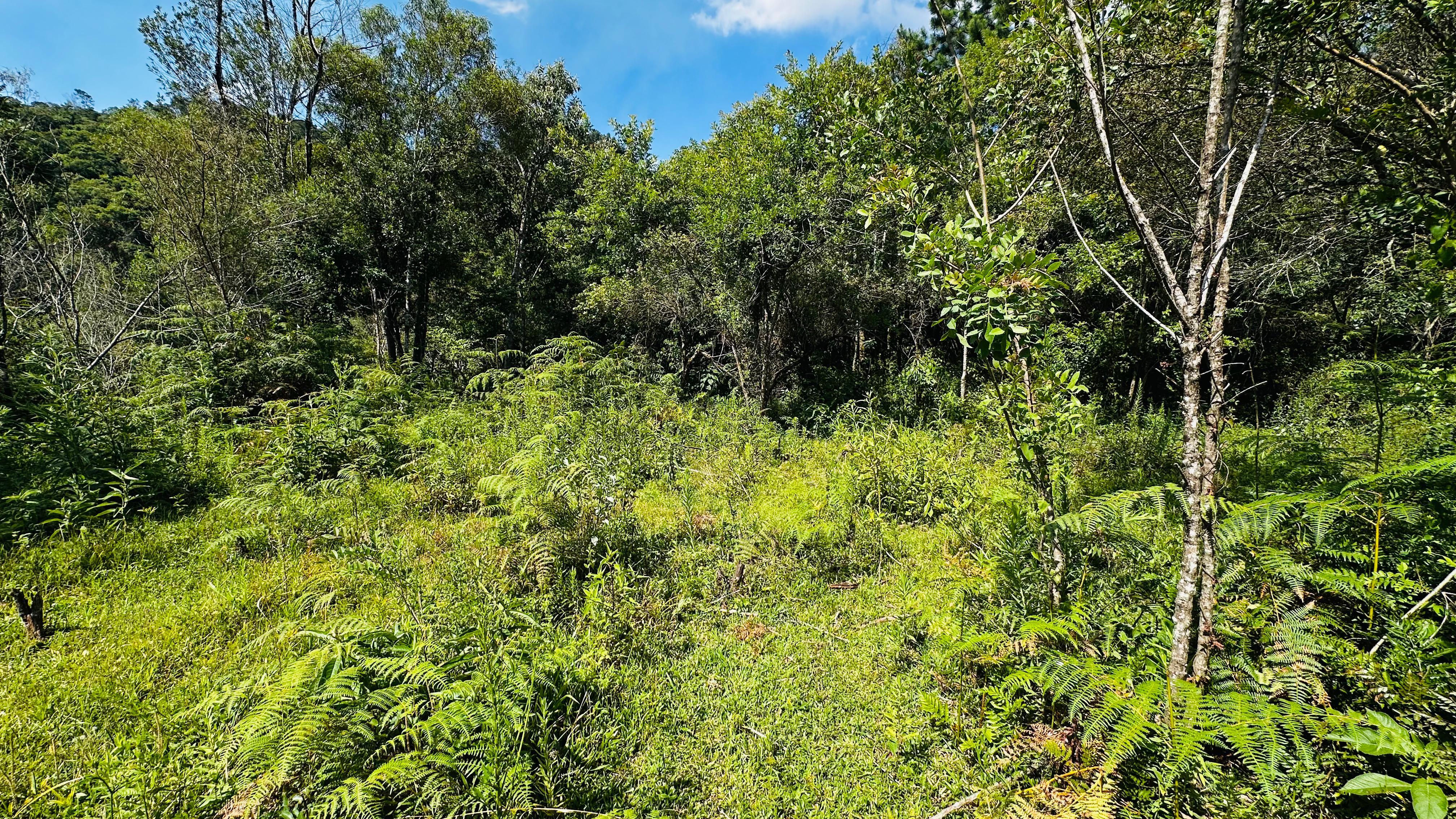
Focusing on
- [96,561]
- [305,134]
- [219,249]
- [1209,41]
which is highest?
[305,134]

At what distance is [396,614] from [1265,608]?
5.28m

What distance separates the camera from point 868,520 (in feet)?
17.9

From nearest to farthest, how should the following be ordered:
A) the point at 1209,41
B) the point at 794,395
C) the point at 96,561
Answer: the point at 1209,41 → the point at 96,561 → the point at 794,395

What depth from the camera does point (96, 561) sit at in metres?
4.49

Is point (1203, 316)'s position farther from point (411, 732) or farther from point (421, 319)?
point (421, 319)

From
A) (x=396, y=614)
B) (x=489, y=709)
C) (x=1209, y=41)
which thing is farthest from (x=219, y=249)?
(x=1209, y=41)

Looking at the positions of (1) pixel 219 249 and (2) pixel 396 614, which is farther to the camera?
(1) pixel 219 249

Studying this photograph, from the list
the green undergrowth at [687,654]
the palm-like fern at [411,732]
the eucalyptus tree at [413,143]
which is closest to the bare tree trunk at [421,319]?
the eucalyptus tree at [413,143]

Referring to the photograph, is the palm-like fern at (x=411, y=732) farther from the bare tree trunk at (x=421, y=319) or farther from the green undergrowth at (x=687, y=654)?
the bare tree trunk at (x=421, y=319)

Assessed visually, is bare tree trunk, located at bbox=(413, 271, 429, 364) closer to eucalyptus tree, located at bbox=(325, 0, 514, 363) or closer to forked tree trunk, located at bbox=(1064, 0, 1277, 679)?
eucalyptus tree, located at bbox=(325, 0, 514, 363)

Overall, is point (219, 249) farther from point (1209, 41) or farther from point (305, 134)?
point (1209, 41)

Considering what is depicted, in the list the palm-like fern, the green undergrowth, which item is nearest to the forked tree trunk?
the green undergrowth

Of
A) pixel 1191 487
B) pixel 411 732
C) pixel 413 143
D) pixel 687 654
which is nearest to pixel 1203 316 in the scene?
pixel 1191 487

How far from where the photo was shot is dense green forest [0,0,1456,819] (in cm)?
237
